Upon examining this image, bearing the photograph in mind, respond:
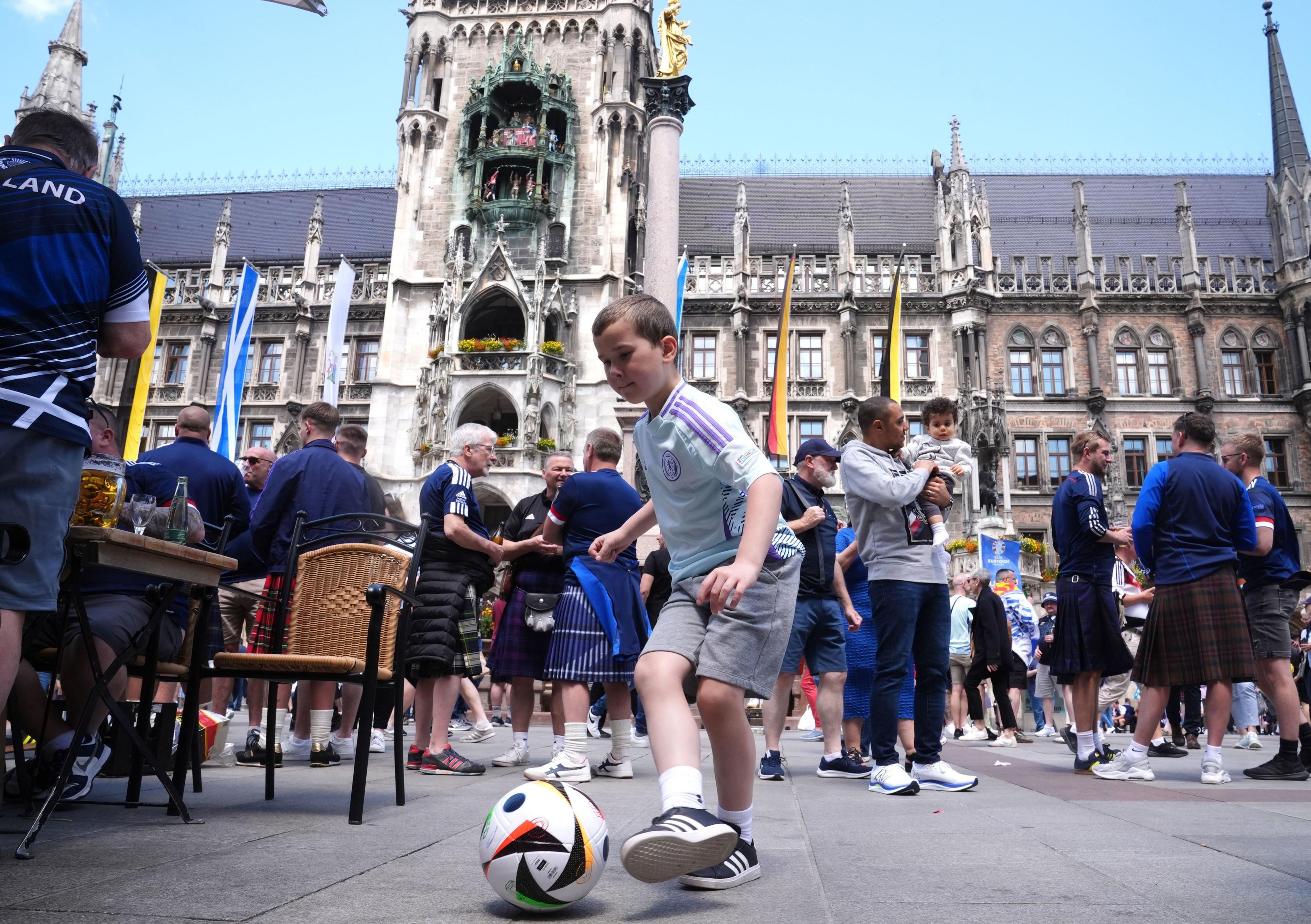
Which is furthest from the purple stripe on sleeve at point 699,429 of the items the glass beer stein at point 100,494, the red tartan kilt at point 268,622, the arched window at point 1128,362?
the arched window at point 1128,362

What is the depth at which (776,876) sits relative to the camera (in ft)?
9.61

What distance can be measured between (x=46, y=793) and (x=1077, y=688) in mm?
5976

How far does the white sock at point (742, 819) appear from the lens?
115 inches

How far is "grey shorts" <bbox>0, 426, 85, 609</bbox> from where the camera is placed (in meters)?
2.88

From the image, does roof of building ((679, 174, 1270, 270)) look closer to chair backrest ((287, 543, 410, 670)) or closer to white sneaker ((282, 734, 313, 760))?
white sneaker ((282, 734, 313, 760))

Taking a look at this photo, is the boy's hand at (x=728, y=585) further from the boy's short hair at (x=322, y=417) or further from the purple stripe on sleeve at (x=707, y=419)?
the boy's short hair at (x=322, y=417)

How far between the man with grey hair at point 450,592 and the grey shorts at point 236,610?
5.38 feet

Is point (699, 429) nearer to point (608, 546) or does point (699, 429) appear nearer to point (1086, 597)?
point (608, 546)

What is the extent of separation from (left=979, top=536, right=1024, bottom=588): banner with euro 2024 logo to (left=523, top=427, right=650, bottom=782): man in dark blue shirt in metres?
21.0

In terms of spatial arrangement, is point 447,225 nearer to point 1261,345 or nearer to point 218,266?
point 218,266

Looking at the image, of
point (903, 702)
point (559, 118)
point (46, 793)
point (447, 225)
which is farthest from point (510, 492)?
point (46, 793)

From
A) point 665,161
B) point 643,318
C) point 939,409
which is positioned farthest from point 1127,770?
point 665,161

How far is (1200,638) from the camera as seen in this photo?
19.7 feet

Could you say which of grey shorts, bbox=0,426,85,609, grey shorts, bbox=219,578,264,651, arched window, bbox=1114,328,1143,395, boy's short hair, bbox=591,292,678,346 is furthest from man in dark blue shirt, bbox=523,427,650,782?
arched window, bbox=1114,328,1143,395
